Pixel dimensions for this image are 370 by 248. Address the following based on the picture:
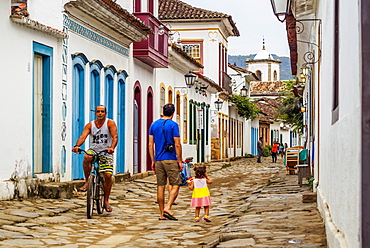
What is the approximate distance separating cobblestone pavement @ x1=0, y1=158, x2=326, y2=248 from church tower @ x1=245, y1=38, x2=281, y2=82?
9350 cm

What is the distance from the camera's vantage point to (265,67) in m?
106

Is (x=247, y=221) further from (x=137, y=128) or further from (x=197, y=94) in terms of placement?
(x=197, y=94)

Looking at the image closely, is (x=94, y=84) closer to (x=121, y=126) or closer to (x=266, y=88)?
(x=121, y=126)

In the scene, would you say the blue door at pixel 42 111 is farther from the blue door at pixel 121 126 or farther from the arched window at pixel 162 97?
the arched window at pixel 162 97

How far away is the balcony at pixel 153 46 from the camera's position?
19.0 metres

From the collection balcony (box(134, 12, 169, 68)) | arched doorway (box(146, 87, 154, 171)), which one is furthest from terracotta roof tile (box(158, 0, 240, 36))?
arched doorway (box(146, 87, 154, 171))

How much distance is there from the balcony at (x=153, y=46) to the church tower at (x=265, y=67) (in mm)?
84913

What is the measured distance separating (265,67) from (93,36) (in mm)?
91765

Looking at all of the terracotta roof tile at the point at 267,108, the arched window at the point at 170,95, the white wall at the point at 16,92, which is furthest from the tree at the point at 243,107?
the white wall at the point at 16,92

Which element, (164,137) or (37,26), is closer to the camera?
(164,137)

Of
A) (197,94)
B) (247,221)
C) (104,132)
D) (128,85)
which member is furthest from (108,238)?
(197,94)

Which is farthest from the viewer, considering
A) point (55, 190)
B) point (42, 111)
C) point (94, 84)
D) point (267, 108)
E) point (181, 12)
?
point (267, 108)

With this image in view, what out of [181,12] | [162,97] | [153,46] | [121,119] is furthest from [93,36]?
[181,12]

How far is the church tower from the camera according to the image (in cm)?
10550
